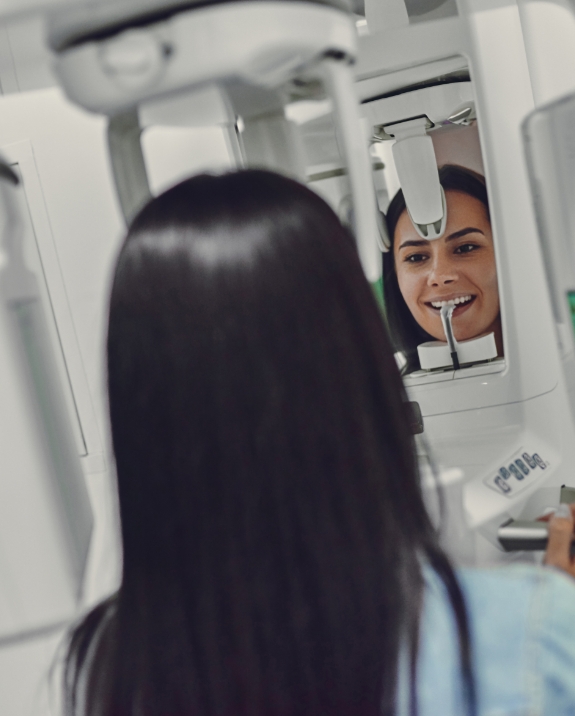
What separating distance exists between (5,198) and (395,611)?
1.16 ft

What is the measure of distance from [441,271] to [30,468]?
1.93 ft

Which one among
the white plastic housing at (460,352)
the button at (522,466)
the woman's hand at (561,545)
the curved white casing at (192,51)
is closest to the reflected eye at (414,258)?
the white plastic housing at (460,352)

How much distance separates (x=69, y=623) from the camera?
20.9 inches

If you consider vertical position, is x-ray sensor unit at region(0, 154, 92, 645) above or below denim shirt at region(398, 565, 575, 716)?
above

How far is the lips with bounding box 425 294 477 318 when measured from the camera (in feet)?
2.97

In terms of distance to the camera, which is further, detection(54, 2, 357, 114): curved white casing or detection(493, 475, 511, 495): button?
detection(493, 475, 511, 495): button

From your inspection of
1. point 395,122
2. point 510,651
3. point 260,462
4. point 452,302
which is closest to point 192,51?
point 260,462

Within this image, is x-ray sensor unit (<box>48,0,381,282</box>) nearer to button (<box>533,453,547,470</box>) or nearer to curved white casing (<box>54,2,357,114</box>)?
curved white casing (<box>54,2,357,114</box>)

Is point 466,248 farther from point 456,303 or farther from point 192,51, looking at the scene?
point 192,51

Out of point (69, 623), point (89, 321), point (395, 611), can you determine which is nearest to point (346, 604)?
point (395, 611)

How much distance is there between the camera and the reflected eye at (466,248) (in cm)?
89

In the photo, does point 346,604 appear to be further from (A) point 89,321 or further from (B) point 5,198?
Result: (A) point 89,321

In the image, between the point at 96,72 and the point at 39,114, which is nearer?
the point at 96,72

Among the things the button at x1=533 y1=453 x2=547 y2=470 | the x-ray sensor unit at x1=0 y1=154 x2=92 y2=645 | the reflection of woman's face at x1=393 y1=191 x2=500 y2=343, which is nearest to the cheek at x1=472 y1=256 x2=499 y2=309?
the reflection of woman's face at x1=393 y1=191 x2=500 y2=343
